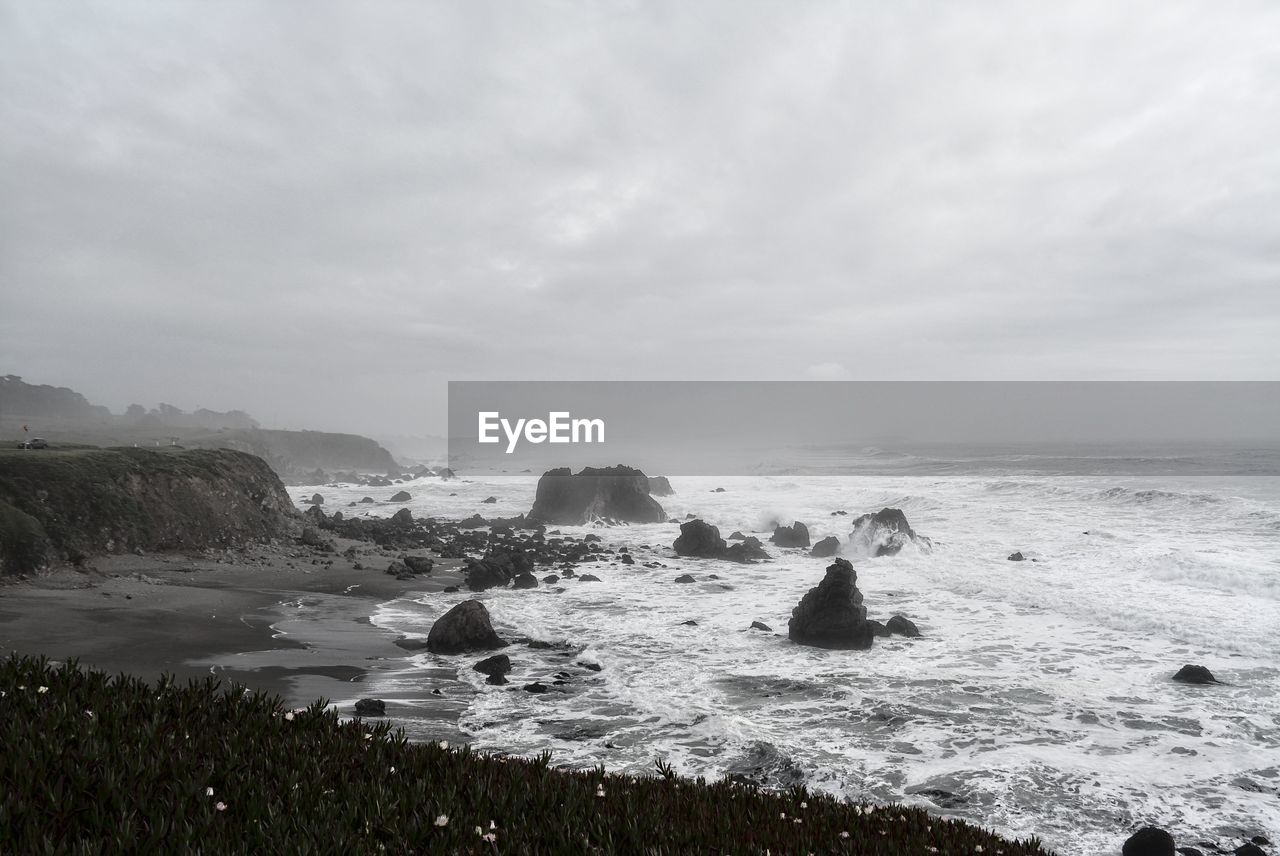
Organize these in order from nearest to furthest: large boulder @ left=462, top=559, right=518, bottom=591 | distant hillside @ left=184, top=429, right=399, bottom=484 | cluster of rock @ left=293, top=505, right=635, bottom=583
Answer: large boulder @ left=462, top=559, right=518, bottom=591
cluster of rock @ left=293, top=505, right=635, bottom=583
distant hillside @ left=184, top=429, right=399, bottom=484

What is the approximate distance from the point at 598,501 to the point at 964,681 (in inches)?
1354

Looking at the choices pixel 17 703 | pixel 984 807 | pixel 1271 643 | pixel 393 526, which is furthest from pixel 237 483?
pixel 1271 643

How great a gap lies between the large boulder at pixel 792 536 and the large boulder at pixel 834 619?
18.8m

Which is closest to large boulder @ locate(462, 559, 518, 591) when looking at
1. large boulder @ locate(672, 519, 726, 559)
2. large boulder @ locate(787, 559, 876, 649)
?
large boulder @ locate(672, 519, 726, 559)


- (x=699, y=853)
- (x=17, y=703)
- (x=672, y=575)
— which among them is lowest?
(x=672, y=575)

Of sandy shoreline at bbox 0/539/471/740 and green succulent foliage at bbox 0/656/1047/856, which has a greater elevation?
green succulent foliage at bbox 0/656/1047/856

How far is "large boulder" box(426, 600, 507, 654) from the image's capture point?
681 inches

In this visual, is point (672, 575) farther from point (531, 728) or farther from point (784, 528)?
point (531, 728)

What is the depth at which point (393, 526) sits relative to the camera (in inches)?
1662

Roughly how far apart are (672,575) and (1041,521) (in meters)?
23.0

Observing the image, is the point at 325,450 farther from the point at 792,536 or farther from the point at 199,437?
the point at 792,536

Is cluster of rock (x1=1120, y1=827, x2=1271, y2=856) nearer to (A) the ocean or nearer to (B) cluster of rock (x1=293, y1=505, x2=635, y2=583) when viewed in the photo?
(A) the ocean

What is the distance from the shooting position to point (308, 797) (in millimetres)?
4629

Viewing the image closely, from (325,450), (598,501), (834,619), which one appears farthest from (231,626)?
(325,450)
